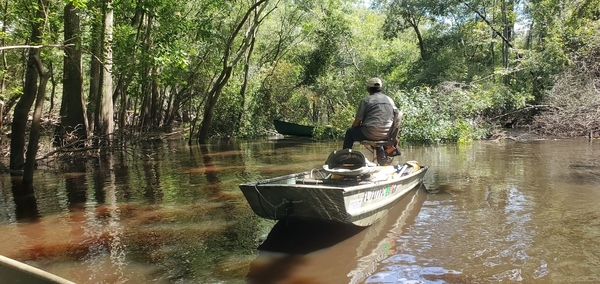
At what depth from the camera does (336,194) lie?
15.7 ft

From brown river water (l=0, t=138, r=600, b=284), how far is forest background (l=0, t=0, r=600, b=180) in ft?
9.49

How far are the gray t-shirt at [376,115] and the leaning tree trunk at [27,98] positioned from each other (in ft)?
20.4

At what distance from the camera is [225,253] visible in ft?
16.9

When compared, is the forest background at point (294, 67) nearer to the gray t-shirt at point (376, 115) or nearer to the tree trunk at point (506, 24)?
the tree trunk at point (506, 24)

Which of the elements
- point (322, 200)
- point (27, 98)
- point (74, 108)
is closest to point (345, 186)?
point (322, 200)

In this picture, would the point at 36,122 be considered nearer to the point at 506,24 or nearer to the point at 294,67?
the point at 294,67

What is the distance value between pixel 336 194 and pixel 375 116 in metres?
2.74

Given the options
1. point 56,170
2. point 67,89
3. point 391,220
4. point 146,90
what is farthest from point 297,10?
point 391,220

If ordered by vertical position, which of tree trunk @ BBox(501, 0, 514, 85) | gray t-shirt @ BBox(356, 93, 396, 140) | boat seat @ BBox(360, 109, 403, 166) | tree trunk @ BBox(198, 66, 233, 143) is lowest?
boat seat @ BBox(360, 109, 403, 166)

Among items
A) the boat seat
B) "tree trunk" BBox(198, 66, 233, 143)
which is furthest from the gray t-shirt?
"tree trunk" BBox(198, 66, 233, 143)

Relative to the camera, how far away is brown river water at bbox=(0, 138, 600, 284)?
449 centimetres

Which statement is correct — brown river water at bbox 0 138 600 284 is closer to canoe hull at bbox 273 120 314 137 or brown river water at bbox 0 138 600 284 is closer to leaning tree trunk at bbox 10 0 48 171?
leaning tree trunk at bbox 10 0 48 171

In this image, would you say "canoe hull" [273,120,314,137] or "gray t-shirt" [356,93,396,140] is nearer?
"gray t-shirt" [356,93,396,140]

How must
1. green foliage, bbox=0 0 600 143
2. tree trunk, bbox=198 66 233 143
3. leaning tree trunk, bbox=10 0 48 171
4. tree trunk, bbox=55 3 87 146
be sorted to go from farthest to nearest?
tree trunk, bbox=198 66 233 143, green foliage, bbox=0 0 600 143, tree trunk, bbox=55 3 87 146, leaning tree trunk, bbox=10 0 48 171
